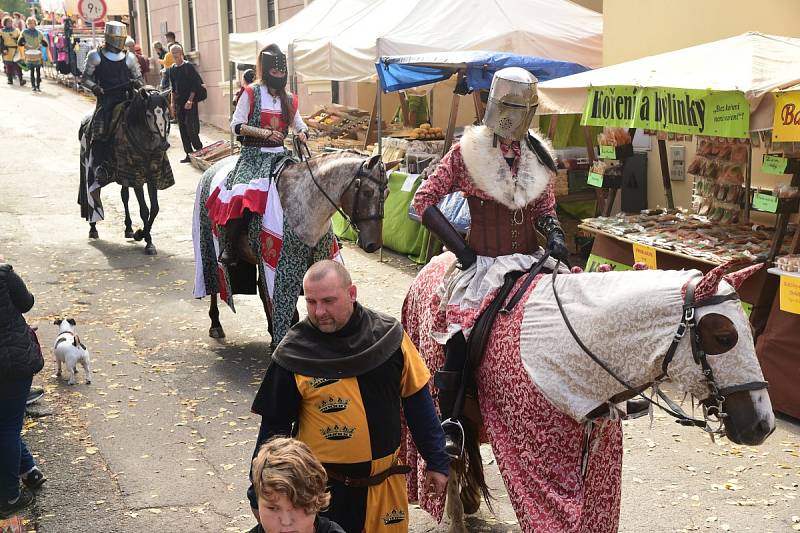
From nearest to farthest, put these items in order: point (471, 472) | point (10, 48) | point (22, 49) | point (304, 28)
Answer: point (471, 472)
point (304, 28)
point (10, 48)
point (22, 49)

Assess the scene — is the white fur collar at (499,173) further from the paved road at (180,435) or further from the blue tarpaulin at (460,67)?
the blue tarpaulin at (460,67)

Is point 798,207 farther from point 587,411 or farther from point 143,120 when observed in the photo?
point 143,120

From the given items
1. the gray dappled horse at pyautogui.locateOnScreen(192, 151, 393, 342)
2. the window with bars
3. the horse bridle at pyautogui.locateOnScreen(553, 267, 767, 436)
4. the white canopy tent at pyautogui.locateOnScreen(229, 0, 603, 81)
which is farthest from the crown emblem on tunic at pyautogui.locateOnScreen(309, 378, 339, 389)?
the window with bars

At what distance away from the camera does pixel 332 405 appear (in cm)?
348

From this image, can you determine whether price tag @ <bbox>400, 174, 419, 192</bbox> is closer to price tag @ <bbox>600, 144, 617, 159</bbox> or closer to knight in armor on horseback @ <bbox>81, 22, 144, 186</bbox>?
price tag @ <bbox>600, 144, 617, 159</bbox>

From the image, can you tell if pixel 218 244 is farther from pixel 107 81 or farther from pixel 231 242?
pixel 107 81

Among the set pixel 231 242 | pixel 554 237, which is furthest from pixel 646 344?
pixel 231 242

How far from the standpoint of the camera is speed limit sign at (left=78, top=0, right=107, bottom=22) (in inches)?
864

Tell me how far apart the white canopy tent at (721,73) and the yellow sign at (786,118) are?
9cm

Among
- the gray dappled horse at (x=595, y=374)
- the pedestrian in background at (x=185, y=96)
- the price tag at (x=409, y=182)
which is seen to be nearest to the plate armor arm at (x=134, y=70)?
the price tag at (x=409, y=182)

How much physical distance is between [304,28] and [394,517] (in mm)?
12444

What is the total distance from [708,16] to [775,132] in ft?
13.3

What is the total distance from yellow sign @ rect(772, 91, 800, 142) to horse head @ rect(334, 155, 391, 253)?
2.81 metres

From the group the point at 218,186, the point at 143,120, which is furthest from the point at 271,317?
the point at 143,120
